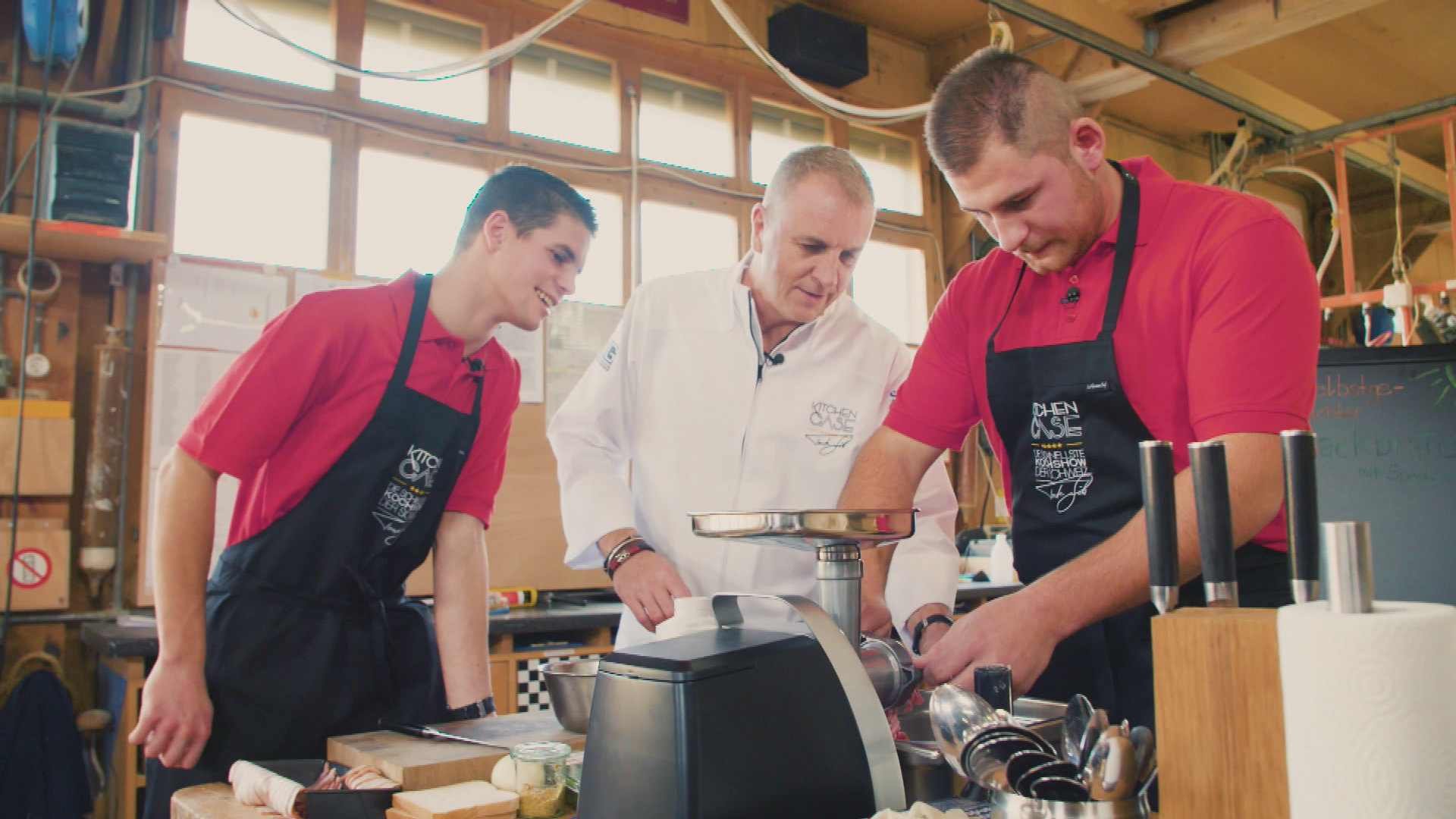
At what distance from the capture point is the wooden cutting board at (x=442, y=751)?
1102mm

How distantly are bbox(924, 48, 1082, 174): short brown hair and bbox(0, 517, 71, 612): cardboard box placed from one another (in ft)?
8.97

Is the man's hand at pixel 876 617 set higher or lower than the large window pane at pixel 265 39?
lower

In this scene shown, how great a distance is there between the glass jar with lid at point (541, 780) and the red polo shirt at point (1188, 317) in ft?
2.70

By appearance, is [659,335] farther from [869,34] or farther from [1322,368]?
[869,34]

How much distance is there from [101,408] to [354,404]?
169 centimetres

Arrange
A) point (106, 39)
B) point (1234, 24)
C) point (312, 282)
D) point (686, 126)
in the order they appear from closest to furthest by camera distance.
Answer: point (106, 39) → point (312, 282) → point (1234, 24) → point (686, 126)

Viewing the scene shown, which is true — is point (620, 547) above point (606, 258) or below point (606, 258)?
below

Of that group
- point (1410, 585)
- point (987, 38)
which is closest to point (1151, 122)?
point (987, 38)

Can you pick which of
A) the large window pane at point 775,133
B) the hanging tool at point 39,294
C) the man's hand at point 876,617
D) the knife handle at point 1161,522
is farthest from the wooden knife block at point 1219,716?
the large window pane at point 775,133

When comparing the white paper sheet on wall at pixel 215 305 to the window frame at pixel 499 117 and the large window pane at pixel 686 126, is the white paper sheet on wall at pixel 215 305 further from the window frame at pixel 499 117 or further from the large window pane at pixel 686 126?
Answer: the large window pane at pixel 686 126

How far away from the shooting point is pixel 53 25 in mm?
2775

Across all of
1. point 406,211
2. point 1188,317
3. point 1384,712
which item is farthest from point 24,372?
point 1384,712

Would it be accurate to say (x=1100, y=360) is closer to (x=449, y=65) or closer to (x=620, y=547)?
(x=620, y=547)

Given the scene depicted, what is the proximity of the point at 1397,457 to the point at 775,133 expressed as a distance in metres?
2.95
